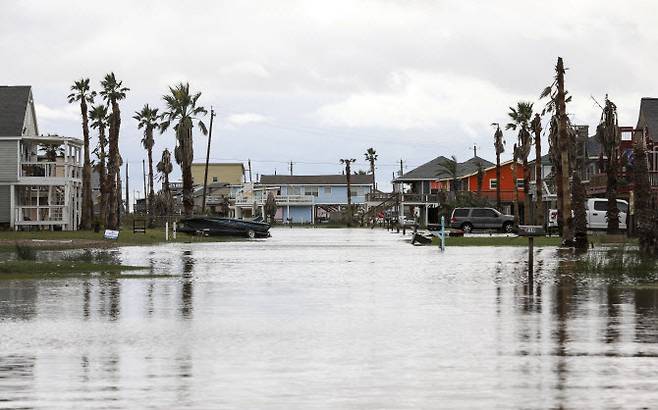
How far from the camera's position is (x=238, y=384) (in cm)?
1148

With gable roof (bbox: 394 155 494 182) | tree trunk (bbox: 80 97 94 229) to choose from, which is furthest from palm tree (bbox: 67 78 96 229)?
gable roof (bbox: 394 155 494 182)

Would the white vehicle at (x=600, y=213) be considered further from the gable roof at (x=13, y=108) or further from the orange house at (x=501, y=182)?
the orange house at (x=501, y=182)

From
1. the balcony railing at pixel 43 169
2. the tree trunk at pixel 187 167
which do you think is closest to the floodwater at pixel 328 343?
the balcony railing at pixel 43 169

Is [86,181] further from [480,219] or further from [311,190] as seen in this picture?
[311,190]

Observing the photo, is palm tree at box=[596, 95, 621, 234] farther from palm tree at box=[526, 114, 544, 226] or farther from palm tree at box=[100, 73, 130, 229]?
palm tree at box=[100, 73, 130, 229]

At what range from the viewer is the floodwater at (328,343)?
35.5ft

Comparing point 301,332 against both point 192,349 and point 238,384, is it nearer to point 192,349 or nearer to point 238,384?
point 192,349

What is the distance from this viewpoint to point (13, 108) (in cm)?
7562

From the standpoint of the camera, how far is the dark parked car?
80.2 m

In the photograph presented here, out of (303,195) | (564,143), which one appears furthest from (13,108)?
(303,195)

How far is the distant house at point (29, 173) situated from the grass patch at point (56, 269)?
4130 cm

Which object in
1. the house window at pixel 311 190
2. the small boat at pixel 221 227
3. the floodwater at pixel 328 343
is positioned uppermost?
the house window at pixel 311 190

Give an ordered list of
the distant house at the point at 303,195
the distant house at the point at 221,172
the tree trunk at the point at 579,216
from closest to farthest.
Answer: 1. the tree trunk at the point at 579,216
2. the distant house at the point at 303,195
3. the distant house at the point at 221,172

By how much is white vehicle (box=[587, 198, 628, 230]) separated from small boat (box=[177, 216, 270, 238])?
19.8m
